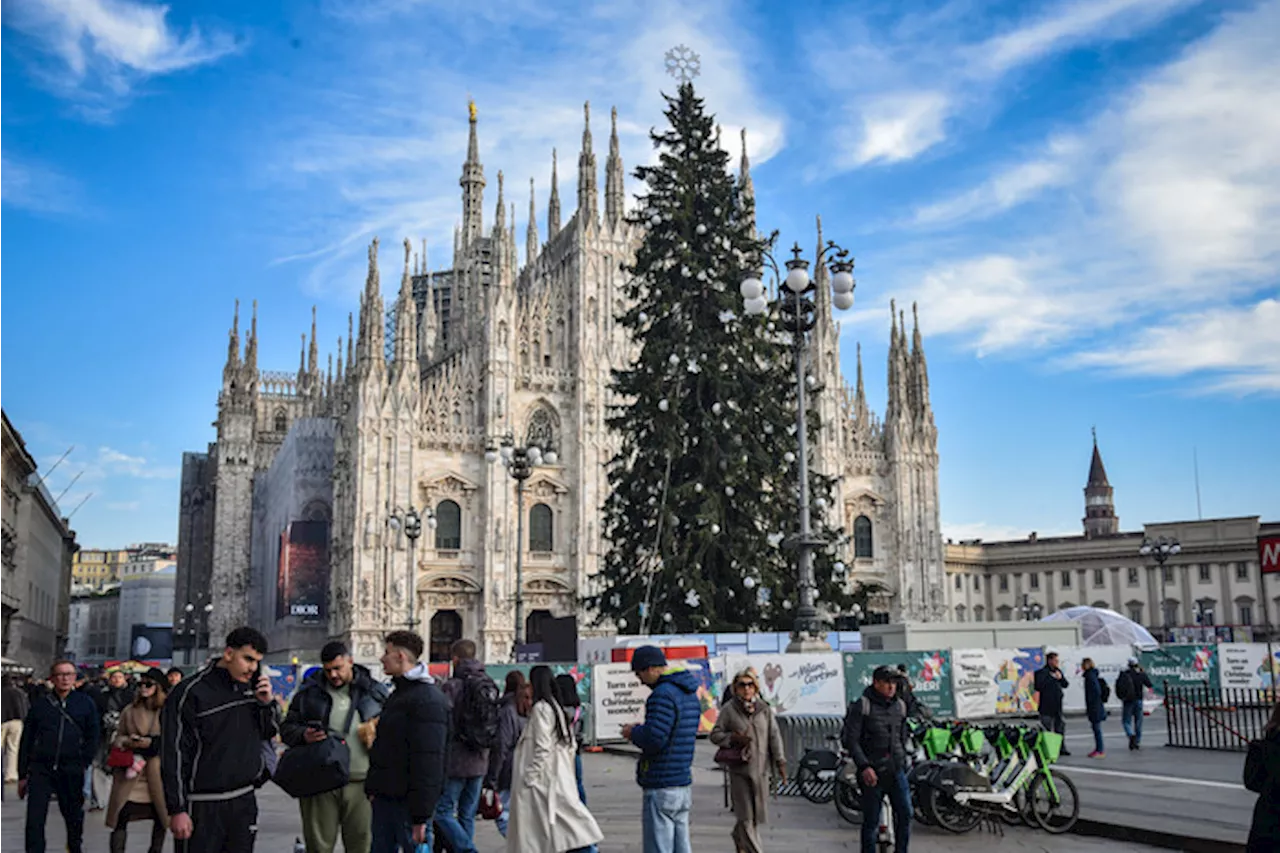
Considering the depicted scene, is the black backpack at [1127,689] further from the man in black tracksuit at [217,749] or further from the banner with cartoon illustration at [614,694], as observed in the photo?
the man in black tracksuit at [217,749]

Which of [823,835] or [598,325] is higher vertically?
[598,325]

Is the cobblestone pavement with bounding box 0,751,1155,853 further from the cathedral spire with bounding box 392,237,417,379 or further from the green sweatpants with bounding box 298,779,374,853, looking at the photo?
the cathedral spire with bounding box 392,237,417,379

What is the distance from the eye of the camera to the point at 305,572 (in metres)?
48.1

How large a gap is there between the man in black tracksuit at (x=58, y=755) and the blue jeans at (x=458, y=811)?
3.05 metres

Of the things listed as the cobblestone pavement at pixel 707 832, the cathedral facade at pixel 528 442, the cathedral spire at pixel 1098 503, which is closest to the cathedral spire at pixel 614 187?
the cathedral facade at pixel 528 442

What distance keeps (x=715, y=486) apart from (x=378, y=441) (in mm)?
19676

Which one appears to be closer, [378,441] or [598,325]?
[378,441]

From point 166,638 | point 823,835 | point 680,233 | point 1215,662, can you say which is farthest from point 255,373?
point 823,835

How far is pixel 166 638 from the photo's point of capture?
66.9 metres

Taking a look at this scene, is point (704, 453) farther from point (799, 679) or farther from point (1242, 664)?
point (1242, 664)

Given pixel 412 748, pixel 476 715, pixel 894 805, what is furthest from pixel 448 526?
pixel 412 748

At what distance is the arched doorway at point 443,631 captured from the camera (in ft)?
146

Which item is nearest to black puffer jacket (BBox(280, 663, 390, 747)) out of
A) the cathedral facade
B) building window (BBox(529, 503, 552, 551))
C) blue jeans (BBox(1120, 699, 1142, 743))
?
blue jeans (BBox(1120, 699, 1142, 743))

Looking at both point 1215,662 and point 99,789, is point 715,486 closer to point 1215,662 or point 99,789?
point 1215,662
